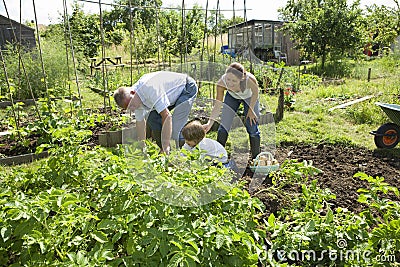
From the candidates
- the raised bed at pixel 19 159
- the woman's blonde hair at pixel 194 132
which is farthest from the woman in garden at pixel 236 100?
the raised bed at pixel 19 159

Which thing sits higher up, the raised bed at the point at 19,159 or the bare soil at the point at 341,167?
the raised bed at the point at 19,159

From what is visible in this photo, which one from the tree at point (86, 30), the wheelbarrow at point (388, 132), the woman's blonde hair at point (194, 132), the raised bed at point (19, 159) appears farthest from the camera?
the tree at point (86, 30)

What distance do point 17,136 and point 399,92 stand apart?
766cm

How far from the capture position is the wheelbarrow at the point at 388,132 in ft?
14.1

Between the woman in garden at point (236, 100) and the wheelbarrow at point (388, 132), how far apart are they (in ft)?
6.04

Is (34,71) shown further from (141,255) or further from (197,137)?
(141,255)

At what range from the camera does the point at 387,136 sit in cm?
441

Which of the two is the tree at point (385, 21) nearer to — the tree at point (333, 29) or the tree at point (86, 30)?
the tree at point (333, 29)

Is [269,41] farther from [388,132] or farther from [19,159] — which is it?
→ [19,159]

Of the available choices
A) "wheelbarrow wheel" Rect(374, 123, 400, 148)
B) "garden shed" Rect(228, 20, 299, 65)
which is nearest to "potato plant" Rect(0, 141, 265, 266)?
"wheelbarrow wheel" Rect(374, 123, 400, 148)

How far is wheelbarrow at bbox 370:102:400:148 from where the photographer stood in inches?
170

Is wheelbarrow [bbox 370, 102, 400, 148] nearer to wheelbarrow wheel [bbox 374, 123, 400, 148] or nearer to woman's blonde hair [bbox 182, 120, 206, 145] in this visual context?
wheelbarrow wheel [bbox 374, 123, 400, 148]

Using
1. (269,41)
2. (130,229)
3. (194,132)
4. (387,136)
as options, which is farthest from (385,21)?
(130,229)

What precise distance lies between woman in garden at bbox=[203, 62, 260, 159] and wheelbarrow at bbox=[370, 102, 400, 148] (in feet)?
6.04
